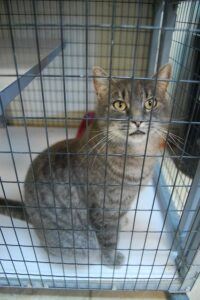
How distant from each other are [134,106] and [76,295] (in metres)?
0.74

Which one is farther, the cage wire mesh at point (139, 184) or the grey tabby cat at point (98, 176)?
the grey tabby cat at point (98, 176)

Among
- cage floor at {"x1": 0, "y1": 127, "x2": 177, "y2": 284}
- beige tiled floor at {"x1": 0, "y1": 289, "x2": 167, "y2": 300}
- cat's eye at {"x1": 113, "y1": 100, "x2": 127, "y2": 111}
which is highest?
cat's eye at {"x1": 113, "y1": 100, "x2": 127, "y2": 111}

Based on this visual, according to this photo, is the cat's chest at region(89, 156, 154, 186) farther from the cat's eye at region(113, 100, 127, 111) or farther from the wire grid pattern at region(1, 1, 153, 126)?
the wire grid pattern at region(1, 1, 153, 126)

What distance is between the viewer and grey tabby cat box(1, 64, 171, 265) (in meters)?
0.79

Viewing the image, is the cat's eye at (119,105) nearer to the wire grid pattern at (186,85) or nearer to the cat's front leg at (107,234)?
the wire grid pattern at (186,85)

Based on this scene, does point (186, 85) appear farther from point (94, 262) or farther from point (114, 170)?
point (94, 262)

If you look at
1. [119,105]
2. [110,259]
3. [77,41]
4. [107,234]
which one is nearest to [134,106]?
[119,105]

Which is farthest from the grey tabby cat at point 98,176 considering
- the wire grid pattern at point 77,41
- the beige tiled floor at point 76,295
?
the wire grid pattern at point 77,41

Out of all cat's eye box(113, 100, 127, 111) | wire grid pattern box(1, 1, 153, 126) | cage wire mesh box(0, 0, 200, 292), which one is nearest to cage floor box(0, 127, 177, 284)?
cage wire mesh box(0, 0, 200, 292)

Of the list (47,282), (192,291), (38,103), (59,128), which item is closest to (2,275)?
(47,282)

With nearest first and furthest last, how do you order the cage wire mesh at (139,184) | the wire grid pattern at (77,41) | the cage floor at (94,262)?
1. the cage wire mesh at (139,184)
2. the cage floor at (94,262)
3. the wire grid pattern at (77,41)

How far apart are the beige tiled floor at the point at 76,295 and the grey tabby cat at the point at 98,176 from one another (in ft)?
0.44

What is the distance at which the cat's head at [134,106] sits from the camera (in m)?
0.72

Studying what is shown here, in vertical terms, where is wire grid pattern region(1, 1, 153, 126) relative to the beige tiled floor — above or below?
above
